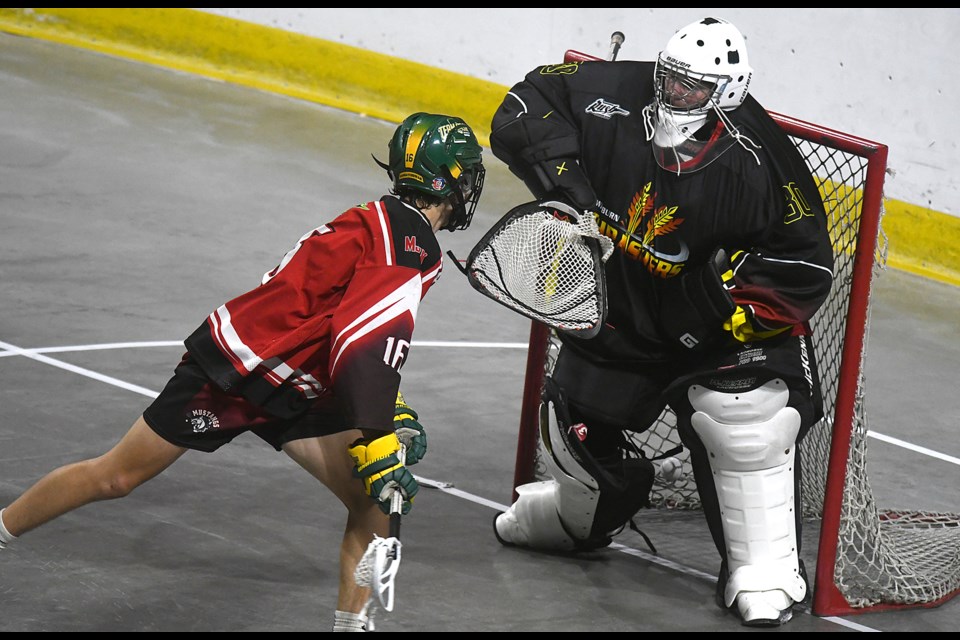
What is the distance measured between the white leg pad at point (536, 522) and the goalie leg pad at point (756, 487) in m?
0.61

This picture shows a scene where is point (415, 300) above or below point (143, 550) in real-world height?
above

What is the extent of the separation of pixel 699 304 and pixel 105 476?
180 centimetres

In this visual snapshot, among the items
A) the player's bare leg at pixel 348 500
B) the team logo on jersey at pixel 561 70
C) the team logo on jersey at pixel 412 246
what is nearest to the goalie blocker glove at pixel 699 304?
the team logo on jersey at pixel 561 70

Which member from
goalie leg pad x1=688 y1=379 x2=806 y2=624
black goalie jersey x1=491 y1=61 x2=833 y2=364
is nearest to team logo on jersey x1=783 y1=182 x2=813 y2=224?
black goalie jersey x1=491 y1=61 x2=833 y2=364

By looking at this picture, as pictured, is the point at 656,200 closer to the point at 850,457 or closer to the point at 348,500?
the point at 850,457

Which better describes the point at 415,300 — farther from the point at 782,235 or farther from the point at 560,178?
the point at 782,235

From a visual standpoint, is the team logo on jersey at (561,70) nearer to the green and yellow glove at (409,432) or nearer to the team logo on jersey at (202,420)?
the green and yellow glove at (409,432)

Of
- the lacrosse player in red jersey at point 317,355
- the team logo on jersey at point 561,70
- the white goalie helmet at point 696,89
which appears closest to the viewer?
the lacrosse player in red jersey at point 317,355

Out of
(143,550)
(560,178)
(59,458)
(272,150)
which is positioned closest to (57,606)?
(143,550)

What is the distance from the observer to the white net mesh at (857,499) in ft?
A: 15.6

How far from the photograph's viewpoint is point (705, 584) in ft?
16.3

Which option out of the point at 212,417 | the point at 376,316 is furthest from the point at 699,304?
the point at 212,417

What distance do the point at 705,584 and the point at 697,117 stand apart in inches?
61.6

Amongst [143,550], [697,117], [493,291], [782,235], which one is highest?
[697,117]
